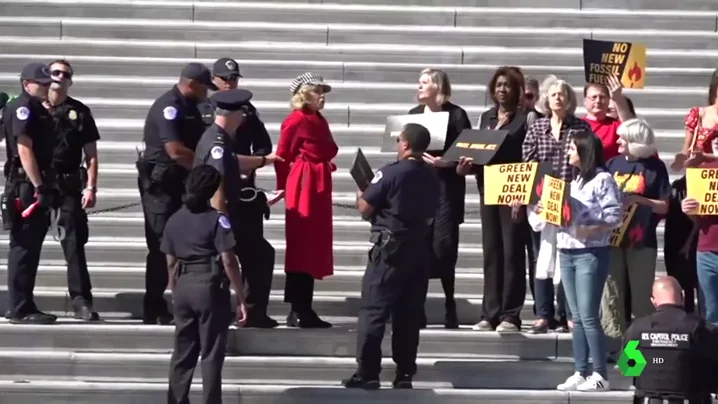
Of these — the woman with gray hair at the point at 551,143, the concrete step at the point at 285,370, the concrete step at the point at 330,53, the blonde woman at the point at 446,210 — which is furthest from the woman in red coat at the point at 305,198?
the concrete step at the point at 330,53

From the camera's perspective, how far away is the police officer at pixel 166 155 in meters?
10.4

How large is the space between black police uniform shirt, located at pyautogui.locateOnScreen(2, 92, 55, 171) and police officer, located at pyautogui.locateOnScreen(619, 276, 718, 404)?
431 centimetres

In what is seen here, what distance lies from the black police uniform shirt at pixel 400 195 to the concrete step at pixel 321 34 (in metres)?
4.70

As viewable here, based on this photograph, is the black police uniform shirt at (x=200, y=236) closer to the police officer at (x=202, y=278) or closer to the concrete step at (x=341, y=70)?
the police officer at (x=202, y=278)

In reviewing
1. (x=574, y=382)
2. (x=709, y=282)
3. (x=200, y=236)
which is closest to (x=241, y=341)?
(x=200, y=236)

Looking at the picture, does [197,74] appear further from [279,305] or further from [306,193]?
[279,305]

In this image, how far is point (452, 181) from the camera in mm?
10883

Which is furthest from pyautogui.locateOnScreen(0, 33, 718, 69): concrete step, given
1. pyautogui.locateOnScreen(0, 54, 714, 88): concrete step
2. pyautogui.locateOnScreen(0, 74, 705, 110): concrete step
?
pyautogui.locateOnScreen(0, 74, 705, 110): concrete step

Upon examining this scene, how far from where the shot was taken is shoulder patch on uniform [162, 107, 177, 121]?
10.4m

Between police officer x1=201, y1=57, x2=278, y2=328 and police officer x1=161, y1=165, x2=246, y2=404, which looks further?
police officer x1=201, y1=57, x2=278, y2=328

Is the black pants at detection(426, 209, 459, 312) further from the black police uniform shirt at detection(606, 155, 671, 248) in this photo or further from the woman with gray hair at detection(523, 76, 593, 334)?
the black police uniform shirt at detection(606, 155, 671, 248)

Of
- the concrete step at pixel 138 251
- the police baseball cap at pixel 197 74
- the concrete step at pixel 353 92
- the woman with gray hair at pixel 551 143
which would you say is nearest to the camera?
the woman with gray hair at pixel 551 143

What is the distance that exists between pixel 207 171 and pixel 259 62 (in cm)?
463

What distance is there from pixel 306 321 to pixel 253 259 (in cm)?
54
